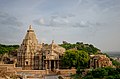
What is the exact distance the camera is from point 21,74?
144 feet

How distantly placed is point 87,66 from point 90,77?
12.1 metres

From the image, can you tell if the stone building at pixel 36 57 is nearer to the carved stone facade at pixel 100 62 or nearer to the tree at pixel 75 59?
the tree at pixel 75 59

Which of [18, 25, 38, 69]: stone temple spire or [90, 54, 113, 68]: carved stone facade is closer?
[90, 54, 113, 68]: carved stone facade

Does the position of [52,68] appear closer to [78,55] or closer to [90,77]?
[78,55]

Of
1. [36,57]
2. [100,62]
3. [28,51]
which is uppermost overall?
[28,51]

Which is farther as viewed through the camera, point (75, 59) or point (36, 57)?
point (36, 57)

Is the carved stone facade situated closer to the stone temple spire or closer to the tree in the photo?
the tree

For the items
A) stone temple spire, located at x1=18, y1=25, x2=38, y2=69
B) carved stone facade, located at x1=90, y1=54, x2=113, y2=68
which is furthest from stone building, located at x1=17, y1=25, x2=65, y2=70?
carved stone facade, located at x1=90, y1=54, x2=113, y2=68

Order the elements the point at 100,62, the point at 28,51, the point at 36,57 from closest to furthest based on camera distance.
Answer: the point at 100,62 → the point at 28,51 → the point at 36,57

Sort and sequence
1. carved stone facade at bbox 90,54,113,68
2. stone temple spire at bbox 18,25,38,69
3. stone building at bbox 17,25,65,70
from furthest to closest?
1. stone temple spire at bbox 18,25,38,69
2. stone building at bbox 17,25,65,70
3. carved stone facade at bbox 90,54,113,68

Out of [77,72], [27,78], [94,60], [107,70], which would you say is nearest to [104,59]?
[94,60]

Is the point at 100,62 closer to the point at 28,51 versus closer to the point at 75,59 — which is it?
the point at 75,59

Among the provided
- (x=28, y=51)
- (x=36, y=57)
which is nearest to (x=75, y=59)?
(x=36, y=57)

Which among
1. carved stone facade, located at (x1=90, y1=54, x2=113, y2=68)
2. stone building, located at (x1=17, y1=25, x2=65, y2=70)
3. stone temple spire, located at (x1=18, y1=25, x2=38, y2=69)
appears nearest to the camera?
carved stone facade, located at (x1=90, y1=54, x2=113, y2=68)
